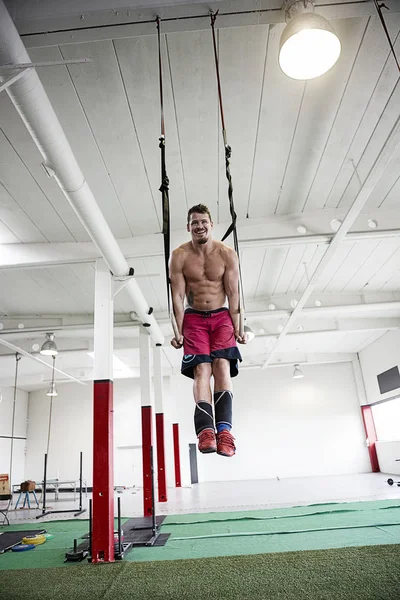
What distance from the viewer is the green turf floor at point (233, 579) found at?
3402 millimetres

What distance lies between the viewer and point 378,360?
1455 cm

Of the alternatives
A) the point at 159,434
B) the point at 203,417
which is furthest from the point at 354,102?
the point at 159,434

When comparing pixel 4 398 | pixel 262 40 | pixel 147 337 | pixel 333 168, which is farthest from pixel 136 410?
pixel 262 40

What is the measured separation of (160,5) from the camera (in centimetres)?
315

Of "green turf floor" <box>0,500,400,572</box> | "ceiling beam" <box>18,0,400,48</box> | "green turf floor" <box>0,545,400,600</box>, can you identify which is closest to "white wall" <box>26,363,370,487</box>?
"green turf floor" <box>0,500,400,572</box>

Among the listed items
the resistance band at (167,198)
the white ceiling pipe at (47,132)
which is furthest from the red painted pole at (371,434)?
the resistance band at (167,198)

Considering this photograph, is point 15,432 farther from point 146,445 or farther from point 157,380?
point 146,445

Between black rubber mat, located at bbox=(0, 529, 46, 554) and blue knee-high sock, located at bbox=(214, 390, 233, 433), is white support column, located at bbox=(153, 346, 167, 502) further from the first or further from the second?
blue knee-high sock, located at bbox=(214, 390, 233, 433)

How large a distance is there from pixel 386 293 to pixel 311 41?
28.4ft

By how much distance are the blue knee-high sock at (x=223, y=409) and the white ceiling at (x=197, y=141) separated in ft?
9.01

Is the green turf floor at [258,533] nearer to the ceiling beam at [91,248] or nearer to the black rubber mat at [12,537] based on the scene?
the black rubber mat at [12,537]

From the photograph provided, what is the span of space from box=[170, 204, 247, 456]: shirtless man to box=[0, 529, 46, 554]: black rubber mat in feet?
16.2

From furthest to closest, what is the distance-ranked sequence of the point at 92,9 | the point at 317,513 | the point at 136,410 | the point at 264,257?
1. the point at 136,410
2. the point at 264,257
3. the point at 317,513
4. the point at 92,9

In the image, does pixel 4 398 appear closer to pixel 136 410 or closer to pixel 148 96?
pixel 136 410
